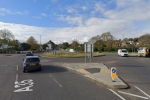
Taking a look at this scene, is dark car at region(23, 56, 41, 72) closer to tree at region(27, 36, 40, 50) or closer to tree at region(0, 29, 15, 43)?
tree at region(0, 29, 15, 43)

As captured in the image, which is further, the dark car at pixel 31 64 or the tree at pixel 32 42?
the tree at pixel 32 42

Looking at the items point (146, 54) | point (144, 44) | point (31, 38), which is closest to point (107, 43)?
point (144, 44)

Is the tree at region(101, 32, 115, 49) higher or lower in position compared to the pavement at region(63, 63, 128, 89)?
higher

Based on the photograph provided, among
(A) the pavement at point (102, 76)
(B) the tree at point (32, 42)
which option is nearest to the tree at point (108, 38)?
(B) the tree at point (32, 42)

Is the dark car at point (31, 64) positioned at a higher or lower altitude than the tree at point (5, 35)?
lower

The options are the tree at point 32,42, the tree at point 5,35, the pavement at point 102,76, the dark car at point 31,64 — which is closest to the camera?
the pavement at point 102,76

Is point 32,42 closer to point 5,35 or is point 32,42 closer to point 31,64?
point 5,35

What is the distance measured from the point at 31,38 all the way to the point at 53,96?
264 feet

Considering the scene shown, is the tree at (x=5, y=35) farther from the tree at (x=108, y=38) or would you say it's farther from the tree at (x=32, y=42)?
the tree at (x=108, y=38)

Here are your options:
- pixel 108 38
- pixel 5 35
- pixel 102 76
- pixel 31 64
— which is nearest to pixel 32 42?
pixel 5 35

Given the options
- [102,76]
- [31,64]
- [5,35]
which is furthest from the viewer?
[5,35]

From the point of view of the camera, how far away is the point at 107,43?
205ft

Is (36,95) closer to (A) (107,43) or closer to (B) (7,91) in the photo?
(B) (7,91)

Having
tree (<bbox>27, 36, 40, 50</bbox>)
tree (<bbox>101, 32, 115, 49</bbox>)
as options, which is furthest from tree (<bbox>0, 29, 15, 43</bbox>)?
tree (<bbox>101, 32, 115, 49</bbox>)
